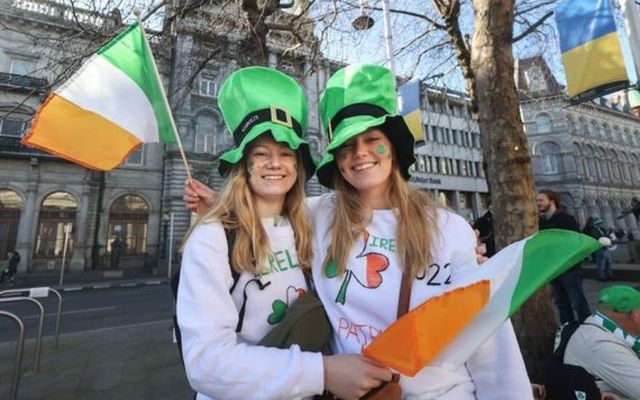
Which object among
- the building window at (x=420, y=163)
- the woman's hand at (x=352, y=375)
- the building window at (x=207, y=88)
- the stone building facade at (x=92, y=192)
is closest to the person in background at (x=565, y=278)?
the woman's hand at (x=352, y=375)

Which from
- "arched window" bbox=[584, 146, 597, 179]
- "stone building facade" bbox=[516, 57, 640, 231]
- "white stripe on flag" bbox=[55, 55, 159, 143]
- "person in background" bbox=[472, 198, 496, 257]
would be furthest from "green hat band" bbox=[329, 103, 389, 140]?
"arched window" bbox=[584, 146, 597, 179]

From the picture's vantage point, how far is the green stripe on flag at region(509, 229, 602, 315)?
0.98 meters

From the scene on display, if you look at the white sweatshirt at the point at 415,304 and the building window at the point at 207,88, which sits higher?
the building window at the point at 207,88

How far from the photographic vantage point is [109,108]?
2135 mm

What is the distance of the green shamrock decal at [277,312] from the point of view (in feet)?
4.42

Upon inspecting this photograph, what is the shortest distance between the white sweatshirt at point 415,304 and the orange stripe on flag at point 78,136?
1.47 metres

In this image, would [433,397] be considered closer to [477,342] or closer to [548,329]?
[477,342]

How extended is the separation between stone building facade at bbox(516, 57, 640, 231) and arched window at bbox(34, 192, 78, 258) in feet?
125

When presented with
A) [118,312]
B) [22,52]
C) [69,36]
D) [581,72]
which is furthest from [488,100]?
[22,52]

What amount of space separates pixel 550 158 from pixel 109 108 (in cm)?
4423

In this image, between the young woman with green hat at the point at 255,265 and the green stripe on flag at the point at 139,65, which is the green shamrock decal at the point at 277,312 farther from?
the green stripe on flag at the point at 139,65

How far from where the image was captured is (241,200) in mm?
1487

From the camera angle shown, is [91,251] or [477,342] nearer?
[477,342]

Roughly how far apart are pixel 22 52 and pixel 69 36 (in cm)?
1960
